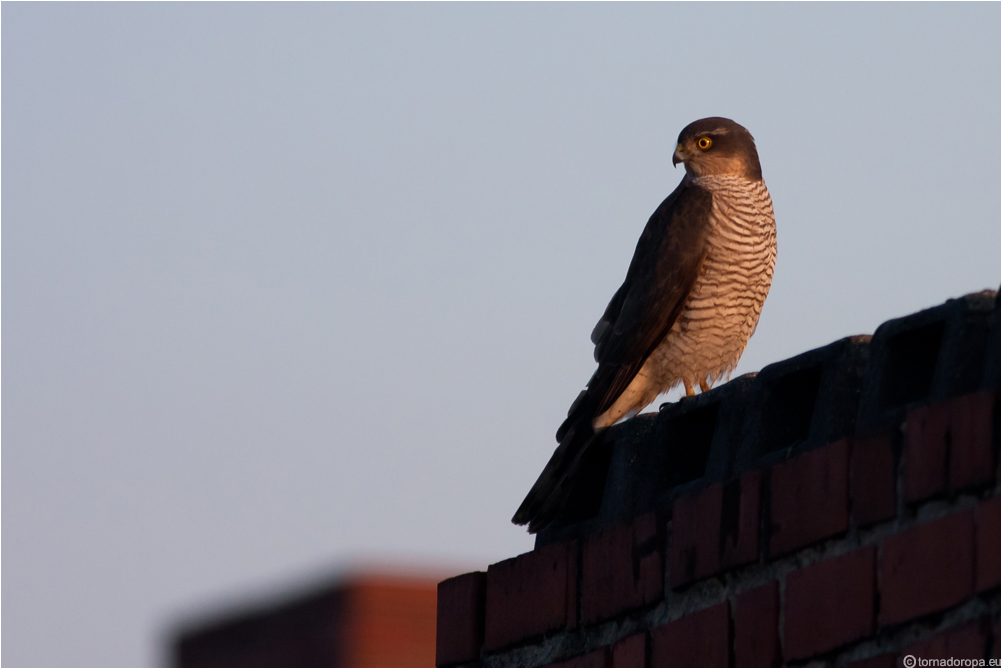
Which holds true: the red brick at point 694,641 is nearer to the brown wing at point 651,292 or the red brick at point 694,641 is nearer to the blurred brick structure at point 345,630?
the brown wing at point 651,292

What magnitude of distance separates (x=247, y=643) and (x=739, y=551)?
38.7 ft

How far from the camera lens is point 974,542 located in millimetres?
1815

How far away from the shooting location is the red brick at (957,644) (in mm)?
1767

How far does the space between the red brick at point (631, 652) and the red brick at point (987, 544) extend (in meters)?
0.70

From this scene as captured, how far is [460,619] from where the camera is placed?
9.20 feet

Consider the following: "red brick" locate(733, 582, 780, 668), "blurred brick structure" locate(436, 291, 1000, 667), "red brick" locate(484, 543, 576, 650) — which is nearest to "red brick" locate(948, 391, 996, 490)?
"blurred brick structure" locate(436, 291, 1000, 667)

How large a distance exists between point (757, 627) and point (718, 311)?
8.49 ft

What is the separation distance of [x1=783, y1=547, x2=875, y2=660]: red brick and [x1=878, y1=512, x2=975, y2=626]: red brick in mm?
32

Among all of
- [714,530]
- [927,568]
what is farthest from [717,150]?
[927,568]

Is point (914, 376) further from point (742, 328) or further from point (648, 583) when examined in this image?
point (742, 328)

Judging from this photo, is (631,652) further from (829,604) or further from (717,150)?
(717,150)

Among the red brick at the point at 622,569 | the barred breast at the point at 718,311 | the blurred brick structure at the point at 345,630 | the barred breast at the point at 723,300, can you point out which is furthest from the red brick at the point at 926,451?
the blurred brick structure at the point at 345,630

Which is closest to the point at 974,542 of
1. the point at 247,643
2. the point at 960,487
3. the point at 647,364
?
the point at 960,487

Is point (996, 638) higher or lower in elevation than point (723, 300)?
lower
